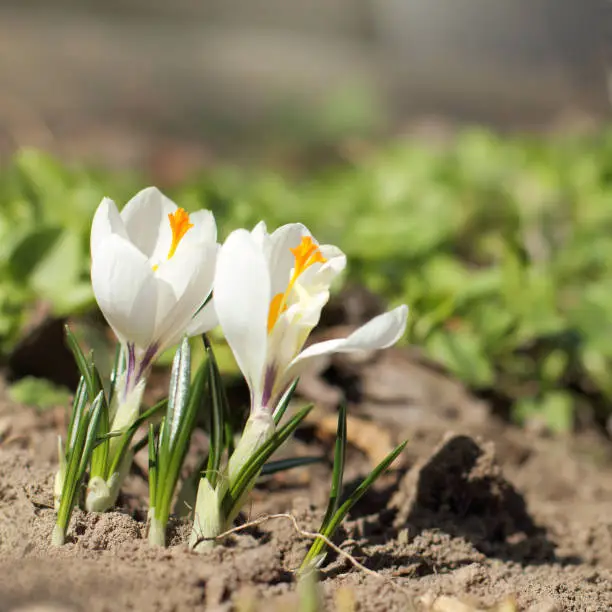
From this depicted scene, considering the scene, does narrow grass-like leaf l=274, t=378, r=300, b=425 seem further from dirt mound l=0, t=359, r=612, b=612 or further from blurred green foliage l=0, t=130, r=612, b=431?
blurred green foliage l=0, t=130, r=612, b=431

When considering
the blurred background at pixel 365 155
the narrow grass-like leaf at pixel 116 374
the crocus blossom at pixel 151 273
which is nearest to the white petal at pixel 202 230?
the crocus blossom at pixel 151 273

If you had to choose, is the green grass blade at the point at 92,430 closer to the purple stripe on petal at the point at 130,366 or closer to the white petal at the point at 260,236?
the purple stripe on petal at the point at 130,366

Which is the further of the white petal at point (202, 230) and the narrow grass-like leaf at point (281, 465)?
the narrow grass-like leaf at point (281, 465)

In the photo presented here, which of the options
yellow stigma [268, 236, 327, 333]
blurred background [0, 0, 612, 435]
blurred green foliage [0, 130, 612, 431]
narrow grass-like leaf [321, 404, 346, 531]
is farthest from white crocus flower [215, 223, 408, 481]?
blurred green foliage [0, 130, 612, 431]

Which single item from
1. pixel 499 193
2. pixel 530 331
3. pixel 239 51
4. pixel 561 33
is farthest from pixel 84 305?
pixel 561 33

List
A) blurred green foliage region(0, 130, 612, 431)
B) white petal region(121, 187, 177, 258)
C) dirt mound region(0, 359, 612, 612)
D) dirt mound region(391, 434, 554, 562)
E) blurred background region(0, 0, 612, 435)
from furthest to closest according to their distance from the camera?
blurred background region(0, 0, 612, 435), blurred green foliage region(0, 130, 612, 431), dirt mound region(391, 434, 554, 562), white petal region(121, 187, 177, 258), dirt mound region(0, 359, 612, 612)

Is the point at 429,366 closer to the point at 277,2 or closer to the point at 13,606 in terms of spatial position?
the point at 13,606

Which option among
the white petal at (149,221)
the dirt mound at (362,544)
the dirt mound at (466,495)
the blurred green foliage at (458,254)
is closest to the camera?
the dirt mound at (362,544)

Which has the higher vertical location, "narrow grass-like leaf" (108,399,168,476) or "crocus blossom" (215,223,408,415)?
"crocus blossom" (215,223,408,415)

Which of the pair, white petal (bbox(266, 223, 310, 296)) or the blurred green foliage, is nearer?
white petal (bbox(266, 223, 310, 296))
